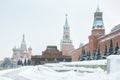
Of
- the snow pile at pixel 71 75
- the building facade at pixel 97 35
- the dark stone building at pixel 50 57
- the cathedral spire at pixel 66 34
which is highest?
the cathedral spire at pixel 66 34

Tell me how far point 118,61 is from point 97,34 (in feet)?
247

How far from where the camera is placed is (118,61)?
32.0 feet

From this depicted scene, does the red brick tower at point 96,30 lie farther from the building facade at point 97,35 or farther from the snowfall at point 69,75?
the snowfall at point 69,75

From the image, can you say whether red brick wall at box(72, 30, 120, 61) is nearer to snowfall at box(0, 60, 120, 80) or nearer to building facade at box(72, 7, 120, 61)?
building facade at box(72, 7, 120, 61)

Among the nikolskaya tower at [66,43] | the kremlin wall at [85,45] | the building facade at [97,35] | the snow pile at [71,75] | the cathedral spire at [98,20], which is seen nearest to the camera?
the snow pile at [71,75]

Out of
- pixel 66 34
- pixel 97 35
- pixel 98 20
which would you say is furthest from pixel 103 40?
pixel 66 34

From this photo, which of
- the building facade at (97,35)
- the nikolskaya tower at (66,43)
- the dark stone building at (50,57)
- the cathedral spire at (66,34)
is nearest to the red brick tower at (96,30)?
the building facade at (97,35)

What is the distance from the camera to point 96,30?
283 feet

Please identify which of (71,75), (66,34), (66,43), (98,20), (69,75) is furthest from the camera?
(66,34)

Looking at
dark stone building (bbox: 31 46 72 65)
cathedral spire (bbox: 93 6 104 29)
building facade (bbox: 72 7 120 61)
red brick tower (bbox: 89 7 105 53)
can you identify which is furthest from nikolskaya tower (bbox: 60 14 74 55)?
building facade (bbox: 72 7 120 61)

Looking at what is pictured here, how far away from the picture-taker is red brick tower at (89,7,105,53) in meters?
80.3

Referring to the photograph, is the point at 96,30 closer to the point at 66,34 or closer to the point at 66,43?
the point at 66,43

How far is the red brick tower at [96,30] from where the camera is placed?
263 feet

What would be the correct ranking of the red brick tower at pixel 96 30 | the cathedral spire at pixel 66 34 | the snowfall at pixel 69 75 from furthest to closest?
1. the cathedral spire at pixel 66 34
2. the red brick tower at pixel 96 30
3. the snowfall at pixel 69 75
